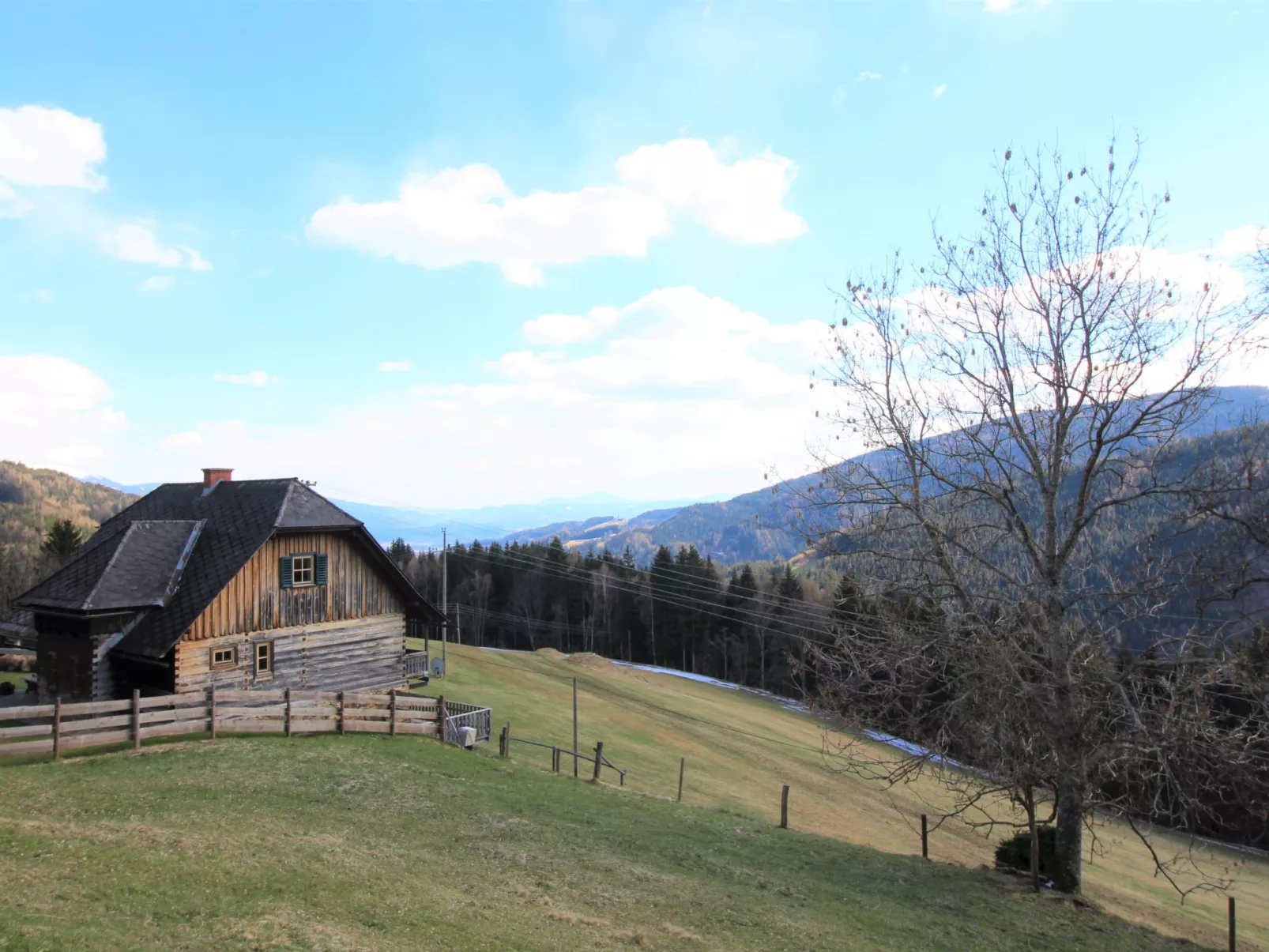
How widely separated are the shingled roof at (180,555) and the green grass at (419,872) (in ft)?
18.9

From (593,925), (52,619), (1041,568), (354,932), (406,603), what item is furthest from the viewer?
(406,603)

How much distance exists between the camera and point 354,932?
8672mm

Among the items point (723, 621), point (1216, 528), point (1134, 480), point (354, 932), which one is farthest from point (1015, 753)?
point (723, 621)

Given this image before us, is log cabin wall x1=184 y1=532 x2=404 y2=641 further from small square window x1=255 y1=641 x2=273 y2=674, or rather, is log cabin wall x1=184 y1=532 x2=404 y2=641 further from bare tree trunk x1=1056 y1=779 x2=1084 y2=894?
bare tree trunk x1=1056 y1=779 x2=1084 y2=894

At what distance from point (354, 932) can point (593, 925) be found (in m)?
3.28

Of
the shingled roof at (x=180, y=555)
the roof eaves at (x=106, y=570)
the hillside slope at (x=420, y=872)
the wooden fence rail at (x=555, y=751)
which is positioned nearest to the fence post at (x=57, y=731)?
the hillside slope at (x=420, y=872)

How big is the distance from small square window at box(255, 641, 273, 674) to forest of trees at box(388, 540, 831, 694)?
61.0 metres

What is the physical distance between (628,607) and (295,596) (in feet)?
241

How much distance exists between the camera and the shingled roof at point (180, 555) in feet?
73.0

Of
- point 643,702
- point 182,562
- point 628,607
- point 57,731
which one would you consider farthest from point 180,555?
point 628,607

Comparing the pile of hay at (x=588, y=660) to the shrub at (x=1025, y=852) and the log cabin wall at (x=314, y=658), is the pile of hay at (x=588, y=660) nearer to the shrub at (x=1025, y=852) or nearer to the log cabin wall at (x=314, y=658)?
the log cabin wall at (x=314, y=658)

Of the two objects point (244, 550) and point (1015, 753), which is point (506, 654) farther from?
point (1015, 753)

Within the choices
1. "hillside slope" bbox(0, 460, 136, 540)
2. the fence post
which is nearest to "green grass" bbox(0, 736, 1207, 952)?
the fence post

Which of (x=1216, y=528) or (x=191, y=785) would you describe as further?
(x=191, y=785)
